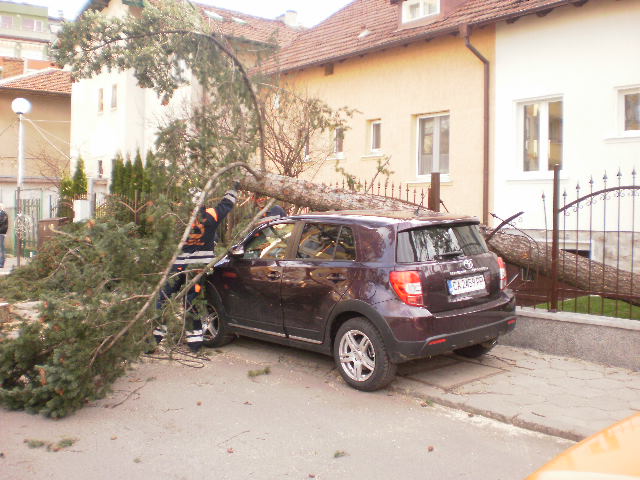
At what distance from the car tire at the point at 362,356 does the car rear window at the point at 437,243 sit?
73 centimetres

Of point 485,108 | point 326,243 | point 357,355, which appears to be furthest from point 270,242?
point 485,108

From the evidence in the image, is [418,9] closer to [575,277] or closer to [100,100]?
[575,277]

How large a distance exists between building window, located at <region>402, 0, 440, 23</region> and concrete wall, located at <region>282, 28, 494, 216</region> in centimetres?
99

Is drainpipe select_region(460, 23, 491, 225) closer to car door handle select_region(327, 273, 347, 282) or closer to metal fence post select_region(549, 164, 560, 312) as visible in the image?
metal fence post select_region(549, 164, 560, 312)

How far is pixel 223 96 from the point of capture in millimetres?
8195

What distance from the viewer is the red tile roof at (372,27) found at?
43.2 ft

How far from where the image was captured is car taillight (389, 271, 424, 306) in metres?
5.84

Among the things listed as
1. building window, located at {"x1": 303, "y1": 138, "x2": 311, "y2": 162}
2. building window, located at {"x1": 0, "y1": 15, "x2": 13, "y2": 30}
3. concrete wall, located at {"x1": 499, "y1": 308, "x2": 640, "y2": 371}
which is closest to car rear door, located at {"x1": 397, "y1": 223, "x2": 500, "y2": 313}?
concrete wall, located at {"x1": 499, "y1": 308, "x2": 640, "y2": 371}

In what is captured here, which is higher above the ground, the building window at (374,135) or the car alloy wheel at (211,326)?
the building window at (374,135)

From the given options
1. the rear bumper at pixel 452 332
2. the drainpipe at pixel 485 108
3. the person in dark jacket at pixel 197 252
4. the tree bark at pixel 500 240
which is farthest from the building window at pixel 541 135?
the person in dark jacket at pixel 197 252

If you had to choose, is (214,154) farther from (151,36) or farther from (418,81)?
(418,81)

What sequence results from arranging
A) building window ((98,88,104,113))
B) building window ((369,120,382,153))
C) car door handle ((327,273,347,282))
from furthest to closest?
building window ((98,88,104,113)) < building window ((369,120,382,153)) < car door handle ((327,273,347,282))

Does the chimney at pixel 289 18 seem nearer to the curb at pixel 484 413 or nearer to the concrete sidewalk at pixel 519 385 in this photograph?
the concrete sidewalk at pixel 519 385

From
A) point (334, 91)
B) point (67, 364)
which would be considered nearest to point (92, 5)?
point (334, 91)
